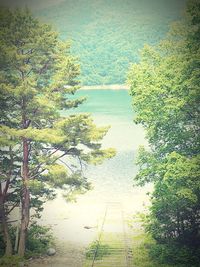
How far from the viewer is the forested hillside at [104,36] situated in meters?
43.8

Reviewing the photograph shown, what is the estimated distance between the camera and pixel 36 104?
11.3 m

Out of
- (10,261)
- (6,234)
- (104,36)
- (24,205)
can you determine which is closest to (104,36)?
(104,36)

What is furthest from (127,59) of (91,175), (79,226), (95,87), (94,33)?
(79,226)

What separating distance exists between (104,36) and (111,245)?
4385 cm

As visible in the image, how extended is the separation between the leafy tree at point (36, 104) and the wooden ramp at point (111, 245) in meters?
2.64

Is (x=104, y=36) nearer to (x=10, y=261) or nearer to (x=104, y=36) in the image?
(x=104, y=36)

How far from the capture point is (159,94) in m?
11.9

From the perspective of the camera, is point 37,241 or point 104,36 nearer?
point 37,241

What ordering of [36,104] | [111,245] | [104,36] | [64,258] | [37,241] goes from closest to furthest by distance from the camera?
[36,104] < [64,258] < [37,241] < [111,245] < [104,36]

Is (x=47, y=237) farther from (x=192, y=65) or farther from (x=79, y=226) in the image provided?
(x=192, y=65)

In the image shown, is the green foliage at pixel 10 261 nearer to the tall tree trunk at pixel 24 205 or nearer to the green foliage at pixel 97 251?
the tall tree trunk at pixel 24 205

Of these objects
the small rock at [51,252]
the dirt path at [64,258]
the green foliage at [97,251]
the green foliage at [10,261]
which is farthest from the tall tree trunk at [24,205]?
the green foliage at [97,251]

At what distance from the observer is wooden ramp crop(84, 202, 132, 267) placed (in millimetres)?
12602

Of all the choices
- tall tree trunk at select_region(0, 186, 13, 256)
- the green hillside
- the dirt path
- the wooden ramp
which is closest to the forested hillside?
the green hillside
